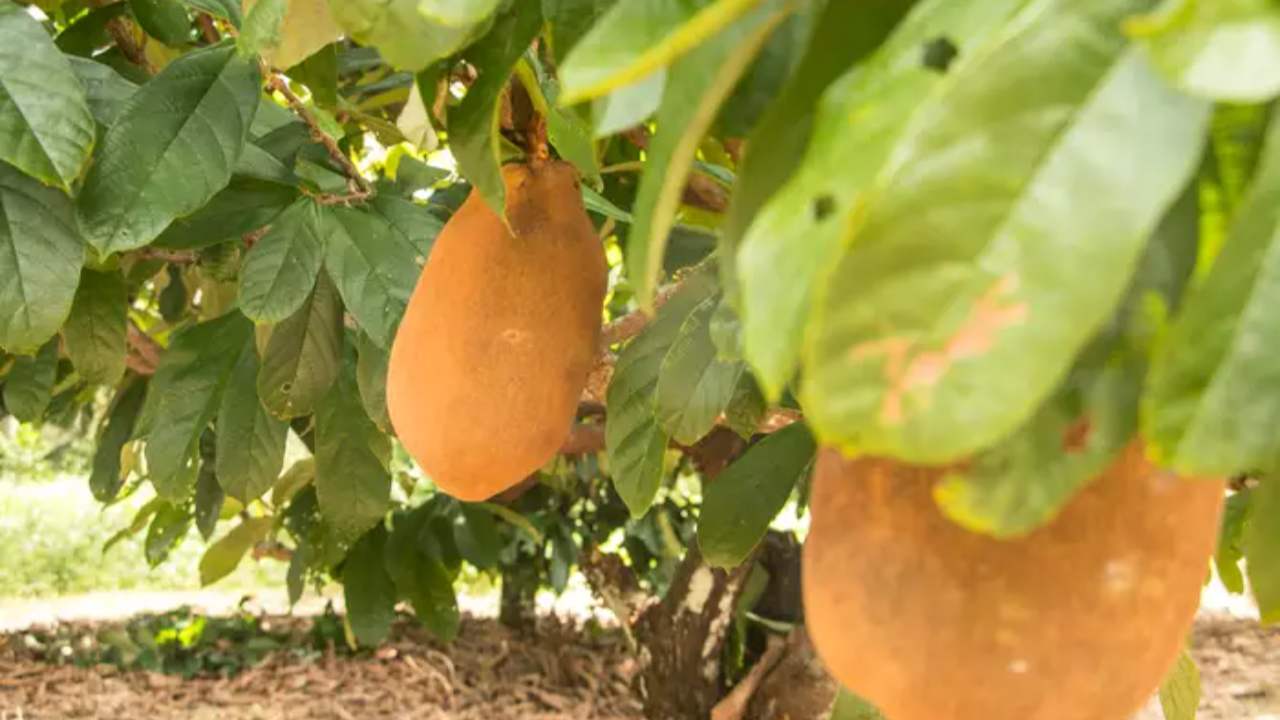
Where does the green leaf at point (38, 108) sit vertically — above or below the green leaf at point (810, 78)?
below

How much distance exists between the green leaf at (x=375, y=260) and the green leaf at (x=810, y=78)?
0.69m

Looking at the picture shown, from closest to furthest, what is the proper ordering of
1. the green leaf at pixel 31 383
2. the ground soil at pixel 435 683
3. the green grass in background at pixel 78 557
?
the green leaf at pixel 31 383, the ground soil at pixel 435 683, the green grass in background at pixel 78 557

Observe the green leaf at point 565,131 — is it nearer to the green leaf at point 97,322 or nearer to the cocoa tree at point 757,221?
the cocoa tree at point 757,221

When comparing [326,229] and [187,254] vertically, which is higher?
[326,229]

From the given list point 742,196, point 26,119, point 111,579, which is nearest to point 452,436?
point 742,196

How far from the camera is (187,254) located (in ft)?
4.87

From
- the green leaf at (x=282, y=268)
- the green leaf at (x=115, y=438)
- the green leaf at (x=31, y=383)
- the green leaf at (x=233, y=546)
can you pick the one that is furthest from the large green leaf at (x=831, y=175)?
the green leaf at (x=233, y=546)

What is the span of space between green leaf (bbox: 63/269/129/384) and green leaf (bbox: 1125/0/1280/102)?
1.22 metres

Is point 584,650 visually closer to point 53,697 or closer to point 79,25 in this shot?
point 53,697

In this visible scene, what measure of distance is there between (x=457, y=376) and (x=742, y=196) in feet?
1.08

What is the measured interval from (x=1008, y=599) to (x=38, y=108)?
2.60 feet

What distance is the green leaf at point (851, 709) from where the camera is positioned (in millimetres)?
792

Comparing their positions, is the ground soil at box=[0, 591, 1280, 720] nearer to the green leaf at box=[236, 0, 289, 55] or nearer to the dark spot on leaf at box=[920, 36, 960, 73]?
the green leaf at box=[236, 0, 289, 55]

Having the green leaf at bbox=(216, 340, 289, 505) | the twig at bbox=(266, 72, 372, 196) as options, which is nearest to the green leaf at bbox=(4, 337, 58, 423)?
the green leaf at bbox=(216, 340, 289, 505)
